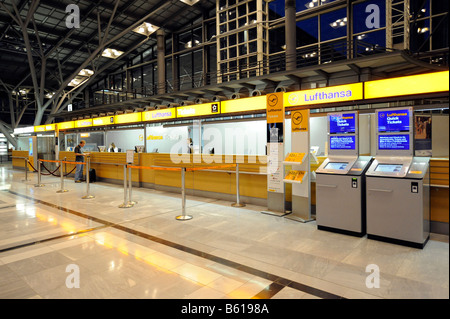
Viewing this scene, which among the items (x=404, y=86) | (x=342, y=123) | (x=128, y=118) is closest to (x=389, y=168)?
(x=342, y=123)

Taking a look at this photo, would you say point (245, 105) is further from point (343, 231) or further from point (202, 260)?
point (202, 260)

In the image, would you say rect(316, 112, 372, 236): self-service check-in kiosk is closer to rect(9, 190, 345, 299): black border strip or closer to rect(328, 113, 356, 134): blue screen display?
rect(328, 113, 356, 134): blue screen display

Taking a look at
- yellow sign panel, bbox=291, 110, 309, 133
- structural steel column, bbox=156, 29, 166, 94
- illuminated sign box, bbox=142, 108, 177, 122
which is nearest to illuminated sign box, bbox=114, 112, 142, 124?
illuminated sign box, bbox=142, 108, 177, 122

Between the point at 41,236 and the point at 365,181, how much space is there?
5494 mm

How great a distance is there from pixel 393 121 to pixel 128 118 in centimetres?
1144

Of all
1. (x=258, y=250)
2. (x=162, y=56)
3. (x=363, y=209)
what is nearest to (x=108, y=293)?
(x=258, y=250)

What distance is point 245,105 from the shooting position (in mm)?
8750

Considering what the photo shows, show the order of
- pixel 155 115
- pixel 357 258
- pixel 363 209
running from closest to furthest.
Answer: pixel 357 258 < pixel 363 209 < pixel 155 115

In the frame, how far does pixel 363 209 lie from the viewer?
175 inches

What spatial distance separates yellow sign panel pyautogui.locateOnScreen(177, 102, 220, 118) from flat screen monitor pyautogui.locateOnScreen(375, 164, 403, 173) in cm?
607

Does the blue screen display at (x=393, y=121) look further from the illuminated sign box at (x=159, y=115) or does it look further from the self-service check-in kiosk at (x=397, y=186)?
the illuminated sign box at (x=159, y=115)

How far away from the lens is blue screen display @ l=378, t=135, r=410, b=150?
163 inches
